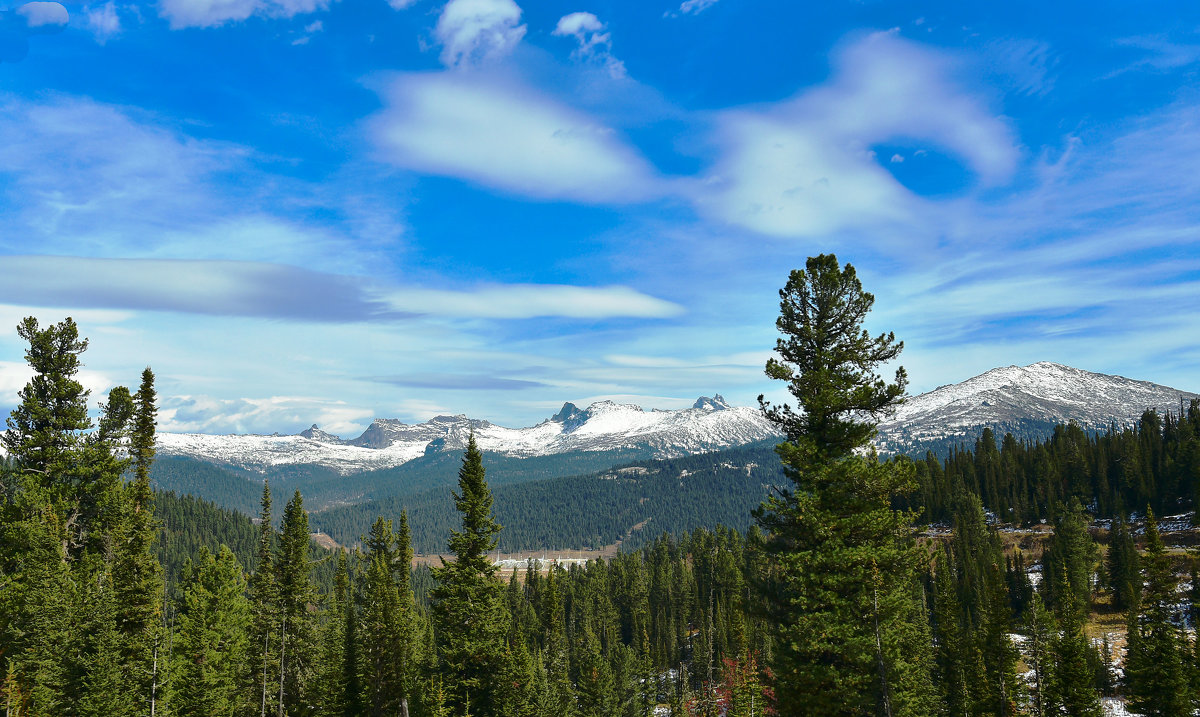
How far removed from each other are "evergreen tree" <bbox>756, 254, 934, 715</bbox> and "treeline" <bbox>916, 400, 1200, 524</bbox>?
17009 cm

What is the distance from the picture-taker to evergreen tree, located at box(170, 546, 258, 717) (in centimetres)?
4969

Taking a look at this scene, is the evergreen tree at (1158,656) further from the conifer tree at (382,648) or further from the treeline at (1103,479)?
the treeline at (1103,479)

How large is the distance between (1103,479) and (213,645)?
204755 millimetres

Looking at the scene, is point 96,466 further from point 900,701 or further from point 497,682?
point 900,701

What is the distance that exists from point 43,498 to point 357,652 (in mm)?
34394

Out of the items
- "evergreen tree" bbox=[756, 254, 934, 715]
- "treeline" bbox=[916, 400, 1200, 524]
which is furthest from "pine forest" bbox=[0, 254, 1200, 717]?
"treeline" bbox=[916, 400, 1200, 524]

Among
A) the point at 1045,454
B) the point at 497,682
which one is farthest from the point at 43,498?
the point at 1045,454

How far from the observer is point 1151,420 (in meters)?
200

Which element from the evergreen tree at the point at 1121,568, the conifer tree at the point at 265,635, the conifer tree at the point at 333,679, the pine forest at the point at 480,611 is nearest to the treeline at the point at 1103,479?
the evergreen tree at the point at 1121,568

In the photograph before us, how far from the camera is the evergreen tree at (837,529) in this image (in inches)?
942

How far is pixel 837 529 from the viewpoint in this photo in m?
25.0

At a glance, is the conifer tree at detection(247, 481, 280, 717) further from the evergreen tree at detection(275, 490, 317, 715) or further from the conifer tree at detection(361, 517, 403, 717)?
the conifer tree at detection(361, 517, 403, 717)

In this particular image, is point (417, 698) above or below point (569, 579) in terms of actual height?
above

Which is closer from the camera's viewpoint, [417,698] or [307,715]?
[417,698]
